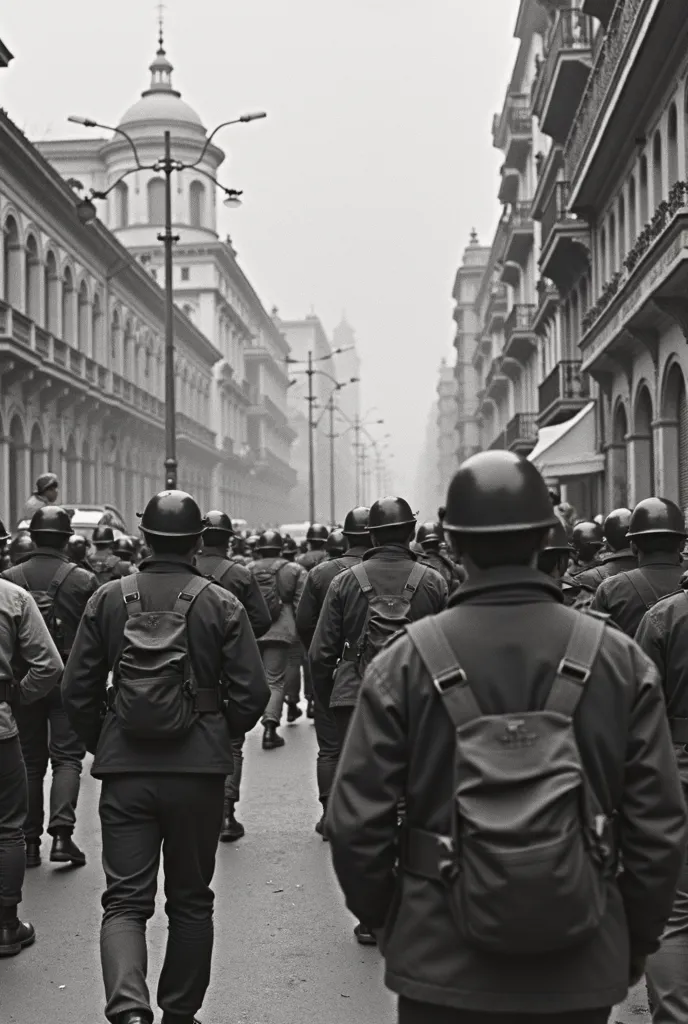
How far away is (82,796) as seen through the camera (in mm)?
10141

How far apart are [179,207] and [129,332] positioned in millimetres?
20159

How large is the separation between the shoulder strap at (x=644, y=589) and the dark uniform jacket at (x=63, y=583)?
3.24 metres

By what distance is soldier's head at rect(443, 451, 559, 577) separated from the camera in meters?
2.88

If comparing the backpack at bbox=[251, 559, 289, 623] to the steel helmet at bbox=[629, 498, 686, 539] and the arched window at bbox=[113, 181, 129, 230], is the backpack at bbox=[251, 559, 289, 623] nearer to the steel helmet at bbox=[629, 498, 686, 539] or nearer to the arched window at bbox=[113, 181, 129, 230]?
the steel helmet at bbox=[629, 498, 686, 539]

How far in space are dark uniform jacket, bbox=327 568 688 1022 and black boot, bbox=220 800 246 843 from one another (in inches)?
225

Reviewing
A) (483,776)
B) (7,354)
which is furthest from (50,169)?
(483,776)

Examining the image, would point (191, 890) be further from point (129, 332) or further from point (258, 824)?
point (129, 332)

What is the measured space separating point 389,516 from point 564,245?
77.5 feet

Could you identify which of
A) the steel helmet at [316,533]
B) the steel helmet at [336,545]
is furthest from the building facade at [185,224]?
the steel helmet at [336,545]

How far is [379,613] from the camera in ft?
22.4

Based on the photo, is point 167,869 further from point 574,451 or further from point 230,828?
point 574,451

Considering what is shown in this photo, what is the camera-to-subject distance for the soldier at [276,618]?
12.4 meters

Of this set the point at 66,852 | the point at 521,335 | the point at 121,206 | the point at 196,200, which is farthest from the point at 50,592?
the point at 196,200

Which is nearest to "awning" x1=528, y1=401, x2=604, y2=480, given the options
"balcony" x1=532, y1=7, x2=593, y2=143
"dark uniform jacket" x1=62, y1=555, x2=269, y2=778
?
"balcony" x1=532, y1=7, x2=593, y2=143
